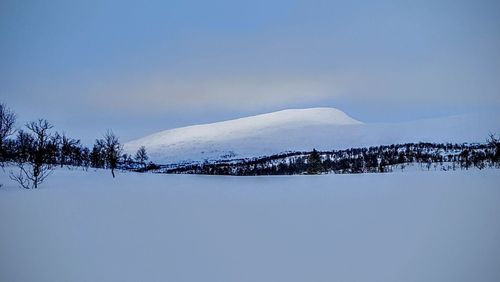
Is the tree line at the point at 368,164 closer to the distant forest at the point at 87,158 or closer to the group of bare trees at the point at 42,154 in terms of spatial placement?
the distant forest at the point at 87,158

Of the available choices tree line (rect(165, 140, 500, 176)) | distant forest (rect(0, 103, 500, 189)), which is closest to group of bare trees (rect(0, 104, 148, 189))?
distant forest (rect(0, 103, 500, 189))

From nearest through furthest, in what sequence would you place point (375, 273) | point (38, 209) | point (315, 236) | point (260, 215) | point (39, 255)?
point (375, 273) < point (39, 255) < point (315, 236) < point (260, 215) < point (38, 209)

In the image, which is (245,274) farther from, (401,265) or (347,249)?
(401,265)

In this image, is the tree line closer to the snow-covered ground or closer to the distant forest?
the distant forest

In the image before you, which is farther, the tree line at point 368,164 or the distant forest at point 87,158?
the tree line at point 368,164

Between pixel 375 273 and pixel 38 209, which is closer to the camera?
pixel 375 273

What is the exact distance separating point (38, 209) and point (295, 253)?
819 centimetres

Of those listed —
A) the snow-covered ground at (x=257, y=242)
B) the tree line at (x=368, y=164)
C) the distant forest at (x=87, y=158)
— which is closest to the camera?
the snow-covered ground at (x=257, y=242)

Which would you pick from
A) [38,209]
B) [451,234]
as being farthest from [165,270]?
[38,209]

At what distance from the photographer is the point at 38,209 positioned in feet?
31.8

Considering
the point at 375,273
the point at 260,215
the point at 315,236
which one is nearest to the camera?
the point at 375,273

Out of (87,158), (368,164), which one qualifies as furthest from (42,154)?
(368,164)

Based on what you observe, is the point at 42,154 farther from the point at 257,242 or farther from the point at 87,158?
the point at 87,158

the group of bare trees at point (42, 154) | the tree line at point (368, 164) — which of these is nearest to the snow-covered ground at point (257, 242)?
the group of bare trees at point (42, 154)
